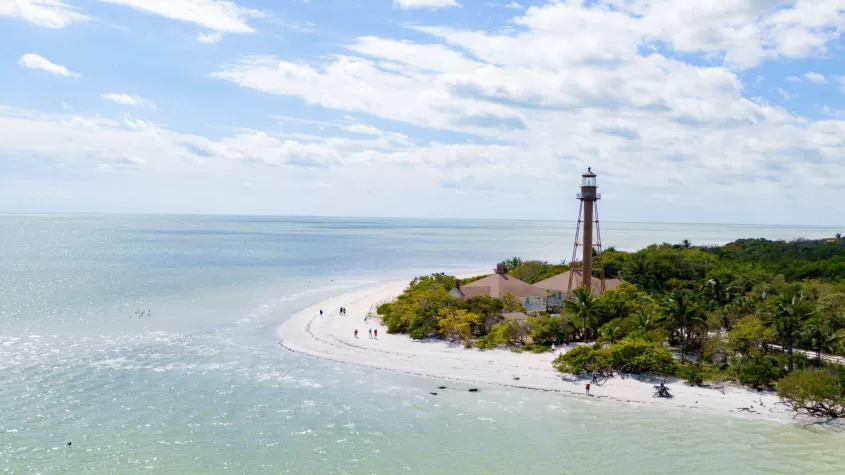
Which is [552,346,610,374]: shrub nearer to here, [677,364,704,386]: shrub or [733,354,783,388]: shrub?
[677,364,704,386]: shrub

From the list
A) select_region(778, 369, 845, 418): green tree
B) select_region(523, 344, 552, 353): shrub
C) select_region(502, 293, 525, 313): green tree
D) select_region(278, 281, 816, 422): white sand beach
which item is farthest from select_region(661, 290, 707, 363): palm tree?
select_region(502, 293, 525, 313): green tree

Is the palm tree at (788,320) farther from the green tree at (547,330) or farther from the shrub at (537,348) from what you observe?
the shrub at (537,348)

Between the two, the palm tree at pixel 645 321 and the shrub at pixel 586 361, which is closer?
the shrub at pixel 586 361

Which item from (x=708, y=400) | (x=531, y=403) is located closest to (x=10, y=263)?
(x=531, y=403)

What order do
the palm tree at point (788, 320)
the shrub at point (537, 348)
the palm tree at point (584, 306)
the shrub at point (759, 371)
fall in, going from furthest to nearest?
the palm tree at point (584, 306)
the shrub at point (537, 348)
the palm tree at point (788, 320)
the shrub at point (759, 371)

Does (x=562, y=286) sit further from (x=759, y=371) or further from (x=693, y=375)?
(x=759, y=371)

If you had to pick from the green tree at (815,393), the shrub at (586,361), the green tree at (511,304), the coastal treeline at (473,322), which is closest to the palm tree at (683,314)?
the shrub at (586,361)

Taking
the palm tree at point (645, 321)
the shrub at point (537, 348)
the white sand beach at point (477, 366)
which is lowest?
the white sand beach at point (477, 366)

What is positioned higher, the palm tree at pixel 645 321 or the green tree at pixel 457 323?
the palm tree at pixel 645 321
